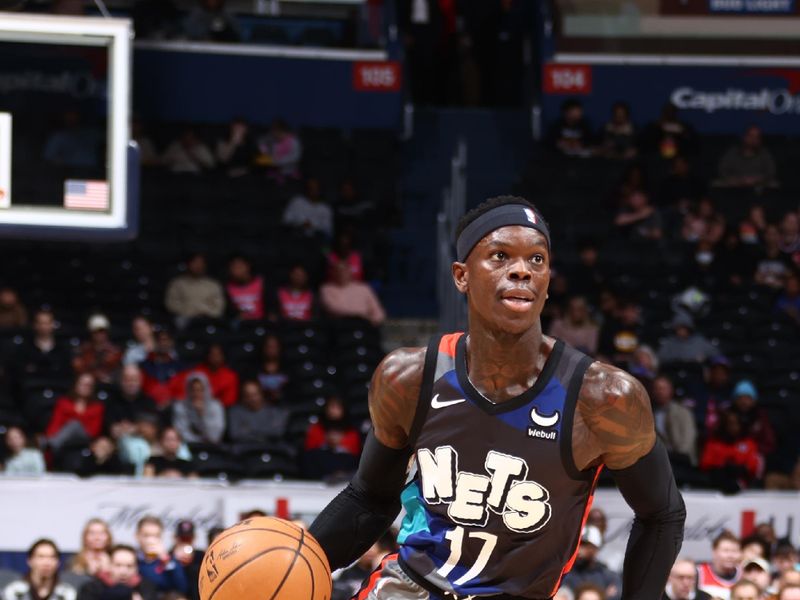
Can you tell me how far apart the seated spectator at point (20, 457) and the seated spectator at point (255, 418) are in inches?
68.0

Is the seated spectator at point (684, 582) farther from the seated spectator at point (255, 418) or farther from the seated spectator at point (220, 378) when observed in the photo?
the seated spectator at point (220, 378)

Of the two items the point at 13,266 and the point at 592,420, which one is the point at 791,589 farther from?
the point at 13,266

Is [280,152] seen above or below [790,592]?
above

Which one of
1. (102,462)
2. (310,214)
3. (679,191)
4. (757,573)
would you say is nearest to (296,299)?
(310,214)

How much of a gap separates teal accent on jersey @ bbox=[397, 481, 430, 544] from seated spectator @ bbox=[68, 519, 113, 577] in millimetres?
6516

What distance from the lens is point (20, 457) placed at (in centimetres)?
1203

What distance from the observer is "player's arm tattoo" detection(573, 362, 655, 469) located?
13.1 ft

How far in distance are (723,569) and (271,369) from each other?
475 centimetres

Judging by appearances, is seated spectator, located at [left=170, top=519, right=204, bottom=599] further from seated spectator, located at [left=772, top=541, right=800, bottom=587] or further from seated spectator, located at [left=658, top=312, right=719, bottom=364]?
seated spectator, located at [left=658, top=312, right=719, bottom=364]

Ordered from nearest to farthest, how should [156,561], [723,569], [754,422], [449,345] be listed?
[449,345] < [156,561] < [723,569] < [754,422]

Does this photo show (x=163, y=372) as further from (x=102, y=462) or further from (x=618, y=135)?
(x=618, y=135)

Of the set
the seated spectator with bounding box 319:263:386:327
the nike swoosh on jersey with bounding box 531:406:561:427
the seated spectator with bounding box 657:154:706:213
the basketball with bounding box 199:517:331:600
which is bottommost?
the seated spectator with bounding box 319:263:386:327

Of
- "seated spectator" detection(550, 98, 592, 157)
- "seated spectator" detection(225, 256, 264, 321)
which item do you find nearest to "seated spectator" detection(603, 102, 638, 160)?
"seated spectator" detection(550, 98, 592, 157)

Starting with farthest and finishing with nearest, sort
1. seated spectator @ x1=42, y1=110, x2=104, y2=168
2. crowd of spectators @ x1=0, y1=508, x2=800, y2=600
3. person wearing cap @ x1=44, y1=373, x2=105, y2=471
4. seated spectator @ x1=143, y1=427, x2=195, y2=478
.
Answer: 1. person wearing cap @ x1=44, y1=373, x2=105, y2=471
2. seated spectator @ x1=143, y1=427, x2=195, y2=478
3. crowd of spectators @ x1=0, y1=508, x2=800, y2=600
4. seated spectator @ x1=42, y1=110, x2=104, y2=168
